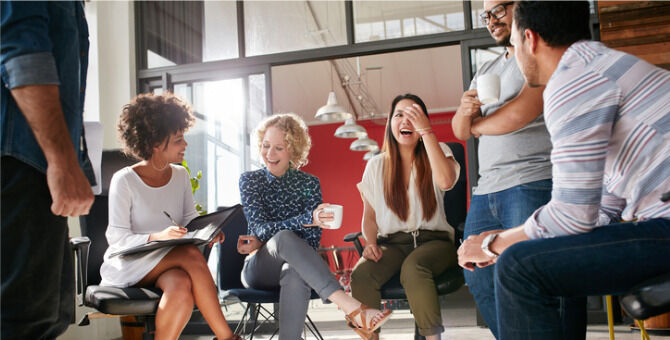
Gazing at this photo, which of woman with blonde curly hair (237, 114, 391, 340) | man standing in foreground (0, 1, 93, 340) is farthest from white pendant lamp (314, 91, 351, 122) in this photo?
man standing in foreground (0, 1, 93, 340)

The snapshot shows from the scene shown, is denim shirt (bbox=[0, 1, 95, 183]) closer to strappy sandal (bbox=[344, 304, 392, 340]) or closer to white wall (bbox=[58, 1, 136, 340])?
strappy sandal (bbox=[344, 304, 392, 340])

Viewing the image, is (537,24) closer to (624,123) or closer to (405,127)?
(624,123)

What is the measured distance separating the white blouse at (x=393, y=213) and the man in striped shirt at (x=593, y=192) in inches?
47.9

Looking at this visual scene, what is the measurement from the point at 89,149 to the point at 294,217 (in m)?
1.20

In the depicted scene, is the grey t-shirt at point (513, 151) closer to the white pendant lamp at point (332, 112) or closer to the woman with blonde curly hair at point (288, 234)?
the woman with blonde curly hair at point (288, 234)

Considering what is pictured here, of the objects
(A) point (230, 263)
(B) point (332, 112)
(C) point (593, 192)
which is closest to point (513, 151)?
(C) point (593, 192)

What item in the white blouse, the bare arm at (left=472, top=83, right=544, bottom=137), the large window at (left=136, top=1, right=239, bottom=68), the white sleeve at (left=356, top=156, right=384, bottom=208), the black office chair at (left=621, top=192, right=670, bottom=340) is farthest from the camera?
the large window at (left=136, top=1, right=239, bottom=68)

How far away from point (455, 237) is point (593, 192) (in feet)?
4.56

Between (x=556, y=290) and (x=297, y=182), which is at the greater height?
(x=297, y=182)

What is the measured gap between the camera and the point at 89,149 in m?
1.43

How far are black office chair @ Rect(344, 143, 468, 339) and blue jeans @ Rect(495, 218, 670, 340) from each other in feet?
3.39

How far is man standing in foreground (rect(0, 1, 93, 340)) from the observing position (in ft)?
3.45

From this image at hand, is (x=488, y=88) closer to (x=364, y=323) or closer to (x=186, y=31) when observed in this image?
(x=364, y=323)

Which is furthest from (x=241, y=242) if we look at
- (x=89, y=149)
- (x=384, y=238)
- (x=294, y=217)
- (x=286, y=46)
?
(x=286, y=46)
